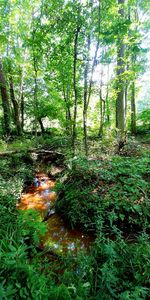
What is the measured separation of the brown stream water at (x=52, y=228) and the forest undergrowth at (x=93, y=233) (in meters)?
0.19

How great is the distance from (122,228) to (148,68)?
34.0 ft

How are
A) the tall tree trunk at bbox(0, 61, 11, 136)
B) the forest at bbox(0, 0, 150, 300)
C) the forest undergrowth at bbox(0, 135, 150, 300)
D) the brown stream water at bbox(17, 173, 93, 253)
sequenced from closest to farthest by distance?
the forest undergrowth at bbox(0, 135, 150, 300) → the forest at bbox(0, 0, 150, 300) → the brown stream water at bbox(17, 173, 93, 253) → the tall tree trunk at bbox(0, 61, 11, 136)

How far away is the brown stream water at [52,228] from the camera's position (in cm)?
297

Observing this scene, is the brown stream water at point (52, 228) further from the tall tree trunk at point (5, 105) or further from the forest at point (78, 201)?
the tall tree trunk at point (5, 105)

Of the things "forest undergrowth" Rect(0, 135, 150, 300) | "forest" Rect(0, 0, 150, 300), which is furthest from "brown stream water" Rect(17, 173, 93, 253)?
"forest undergrowth" Rect(0, 135, 150, 300)

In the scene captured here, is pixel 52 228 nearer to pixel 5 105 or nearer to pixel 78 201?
pixel 78 201

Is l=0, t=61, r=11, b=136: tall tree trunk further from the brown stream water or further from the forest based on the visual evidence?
Answer: the brown stream water

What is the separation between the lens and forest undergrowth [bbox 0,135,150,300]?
1623 millimetres

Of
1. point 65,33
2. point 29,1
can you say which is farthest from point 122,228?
point 29,1

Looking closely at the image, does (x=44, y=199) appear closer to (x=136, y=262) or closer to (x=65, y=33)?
(x=136, y=262)

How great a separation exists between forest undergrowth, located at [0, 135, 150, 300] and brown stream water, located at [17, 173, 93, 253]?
194 millimetres

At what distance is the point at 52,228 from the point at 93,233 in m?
0.83

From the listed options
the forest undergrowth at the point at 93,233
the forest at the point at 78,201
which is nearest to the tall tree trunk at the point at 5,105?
the forest at the point at 78,201

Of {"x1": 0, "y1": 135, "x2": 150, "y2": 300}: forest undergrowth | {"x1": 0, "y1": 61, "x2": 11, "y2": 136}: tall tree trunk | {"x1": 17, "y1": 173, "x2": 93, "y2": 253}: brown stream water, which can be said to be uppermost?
{"x1": 0, "y1": 61, "x2": 11, "y2": 136}: tall tree trunk
